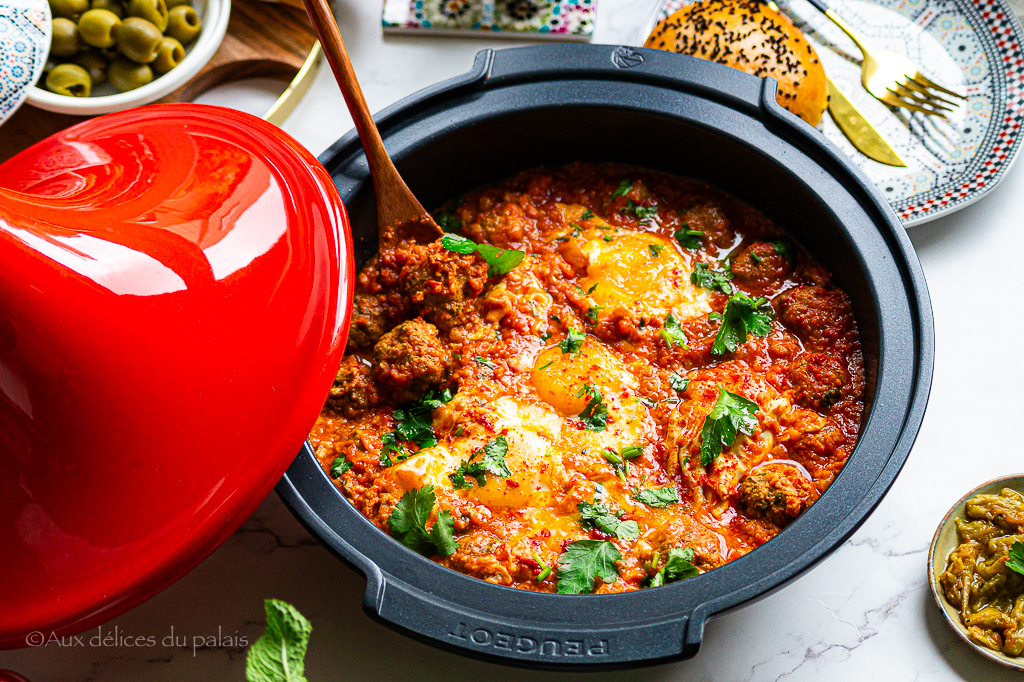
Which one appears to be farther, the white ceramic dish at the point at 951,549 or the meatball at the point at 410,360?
the meatball at the point at 410,360

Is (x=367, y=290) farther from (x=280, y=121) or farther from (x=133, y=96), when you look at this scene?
(x=133, y=96)

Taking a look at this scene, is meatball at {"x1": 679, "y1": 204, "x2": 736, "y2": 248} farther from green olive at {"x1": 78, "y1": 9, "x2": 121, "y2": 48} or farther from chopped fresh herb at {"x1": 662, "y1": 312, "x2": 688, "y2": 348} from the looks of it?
green olive at {"x1": 78, "y1": 9, "x2": 121, "y2": 48}

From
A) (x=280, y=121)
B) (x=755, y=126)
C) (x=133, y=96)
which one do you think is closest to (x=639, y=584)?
(x=755, y=126)

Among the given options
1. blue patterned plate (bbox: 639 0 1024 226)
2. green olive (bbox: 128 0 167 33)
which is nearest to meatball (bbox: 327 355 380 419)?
green olive (bbox: 128 0 167 33)

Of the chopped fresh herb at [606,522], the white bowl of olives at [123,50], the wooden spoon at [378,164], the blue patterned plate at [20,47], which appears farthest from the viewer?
the white bowl of olives at [123,50]

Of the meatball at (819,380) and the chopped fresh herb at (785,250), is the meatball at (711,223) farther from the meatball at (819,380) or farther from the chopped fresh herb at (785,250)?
the meatball at (819,380)

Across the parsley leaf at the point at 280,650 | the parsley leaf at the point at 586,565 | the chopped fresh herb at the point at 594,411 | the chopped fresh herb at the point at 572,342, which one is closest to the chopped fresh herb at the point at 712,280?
the chopped fresh herb at the point at 572,342

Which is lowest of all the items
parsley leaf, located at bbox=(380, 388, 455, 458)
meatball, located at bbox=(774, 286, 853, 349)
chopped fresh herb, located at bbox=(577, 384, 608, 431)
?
parsley leaf, located at bbox=(380, 388, 455, 458)

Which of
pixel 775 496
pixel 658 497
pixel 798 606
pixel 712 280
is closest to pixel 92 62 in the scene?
pixel 712 280
